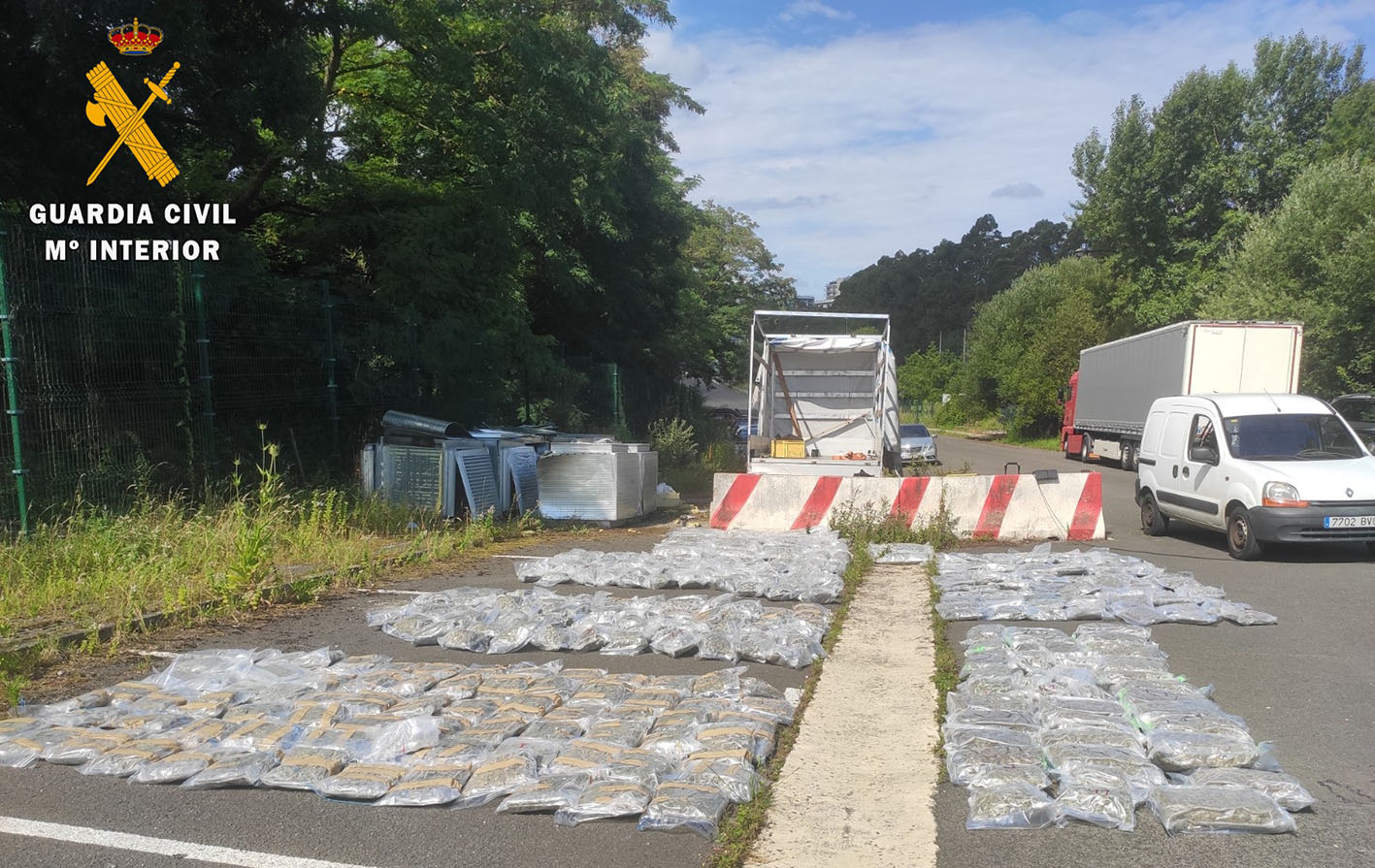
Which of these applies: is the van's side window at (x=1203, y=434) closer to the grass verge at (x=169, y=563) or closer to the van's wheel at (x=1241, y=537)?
the van's wheel at (x=1241, y=537)

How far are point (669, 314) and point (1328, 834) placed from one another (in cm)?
2201

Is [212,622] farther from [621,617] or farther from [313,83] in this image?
[313,83]

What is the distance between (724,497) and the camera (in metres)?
12.3

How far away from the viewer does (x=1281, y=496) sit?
10.1 metres

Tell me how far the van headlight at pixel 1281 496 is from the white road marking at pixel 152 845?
389 inches

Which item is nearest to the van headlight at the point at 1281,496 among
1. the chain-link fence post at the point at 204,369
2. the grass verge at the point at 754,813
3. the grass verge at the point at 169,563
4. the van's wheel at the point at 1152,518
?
the van's wheel at the point at 1152,518

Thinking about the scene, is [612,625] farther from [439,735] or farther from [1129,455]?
[1129,455]

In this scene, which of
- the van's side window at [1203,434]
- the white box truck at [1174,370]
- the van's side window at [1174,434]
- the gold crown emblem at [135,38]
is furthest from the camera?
the white box truck at [1174,370]

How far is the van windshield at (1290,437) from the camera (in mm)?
10789

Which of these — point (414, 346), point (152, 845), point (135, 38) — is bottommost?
point (152, 845)

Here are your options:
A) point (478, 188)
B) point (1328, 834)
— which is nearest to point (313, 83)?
point (478, 188)

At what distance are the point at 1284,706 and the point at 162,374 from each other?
10220 mm

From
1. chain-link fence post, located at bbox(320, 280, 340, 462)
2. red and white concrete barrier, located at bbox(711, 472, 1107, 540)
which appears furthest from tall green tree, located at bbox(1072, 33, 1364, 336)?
chain-link fence post, located at bbox(320, 280, 340, 462)

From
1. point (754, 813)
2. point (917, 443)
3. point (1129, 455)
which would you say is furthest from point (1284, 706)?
point (1129, 455)
